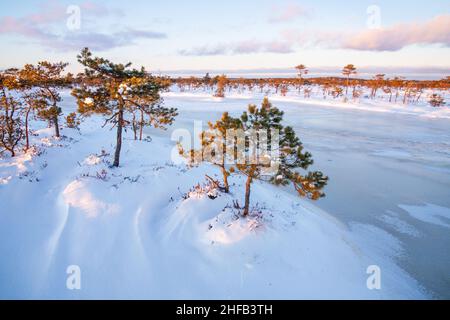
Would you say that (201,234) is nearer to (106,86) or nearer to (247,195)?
(247,195)

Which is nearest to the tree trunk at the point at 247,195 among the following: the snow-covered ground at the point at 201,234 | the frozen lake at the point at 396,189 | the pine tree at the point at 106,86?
the snow-covered ground at the point at 201,234

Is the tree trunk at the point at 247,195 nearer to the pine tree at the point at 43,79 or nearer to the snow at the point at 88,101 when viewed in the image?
the snow at the point at 88,101

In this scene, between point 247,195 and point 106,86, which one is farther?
point 106,86

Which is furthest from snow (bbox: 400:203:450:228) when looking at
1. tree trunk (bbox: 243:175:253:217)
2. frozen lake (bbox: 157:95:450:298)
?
tree trunk (bbox: 243:175:253:217)

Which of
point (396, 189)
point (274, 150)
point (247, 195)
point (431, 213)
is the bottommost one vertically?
point (431, 213)

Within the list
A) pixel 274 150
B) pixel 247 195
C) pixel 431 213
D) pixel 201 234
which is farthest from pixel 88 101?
pixel 431 213

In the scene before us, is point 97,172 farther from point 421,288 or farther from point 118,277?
point 421,288
